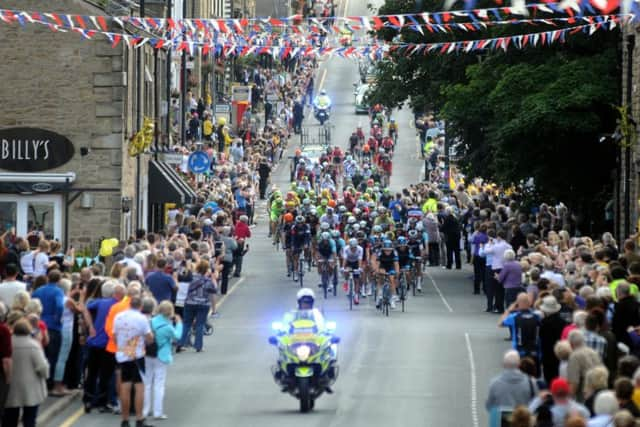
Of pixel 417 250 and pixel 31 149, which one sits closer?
pixel 417 250

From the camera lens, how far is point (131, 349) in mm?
21141

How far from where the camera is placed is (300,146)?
8381 centimetres

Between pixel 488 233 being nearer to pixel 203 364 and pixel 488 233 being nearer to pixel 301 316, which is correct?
pixel 203 364

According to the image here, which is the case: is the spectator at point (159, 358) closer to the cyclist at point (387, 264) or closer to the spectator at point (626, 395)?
the spectator at point (626, 395)

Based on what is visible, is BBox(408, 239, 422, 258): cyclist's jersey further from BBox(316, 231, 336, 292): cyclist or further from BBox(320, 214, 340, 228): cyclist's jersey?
BBox(320, 214, 340, 228): cyclist's jersey

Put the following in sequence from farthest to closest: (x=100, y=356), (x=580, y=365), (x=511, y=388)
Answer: (x=100, y=356) → (x=580, y=365) → (x=511, y=388)

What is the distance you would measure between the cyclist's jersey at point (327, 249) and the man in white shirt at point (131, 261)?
10.2 meters

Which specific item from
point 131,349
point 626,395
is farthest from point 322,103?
point 626,395

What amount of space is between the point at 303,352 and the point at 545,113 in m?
19.1

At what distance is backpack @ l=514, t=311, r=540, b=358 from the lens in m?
22.5

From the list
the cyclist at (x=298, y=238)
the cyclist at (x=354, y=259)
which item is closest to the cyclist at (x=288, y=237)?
the cyclist at (x=298, y=238)

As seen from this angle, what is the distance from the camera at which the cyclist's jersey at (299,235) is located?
41.7m

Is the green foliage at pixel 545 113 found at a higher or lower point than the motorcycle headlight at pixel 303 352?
higher

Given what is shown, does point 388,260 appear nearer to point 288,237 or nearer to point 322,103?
point 288,237
